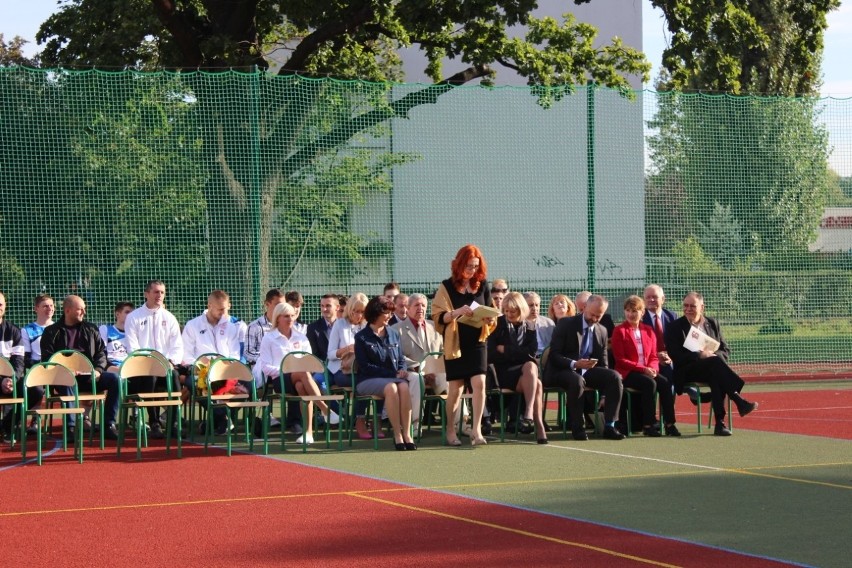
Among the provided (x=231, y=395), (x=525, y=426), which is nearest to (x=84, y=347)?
(x=231, y=395)

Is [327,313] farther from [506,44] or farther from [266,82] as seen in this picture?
[506,44]

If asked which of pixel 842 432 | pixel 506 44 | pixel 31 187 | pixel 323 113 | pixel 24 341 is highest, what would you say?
pixel 506 44

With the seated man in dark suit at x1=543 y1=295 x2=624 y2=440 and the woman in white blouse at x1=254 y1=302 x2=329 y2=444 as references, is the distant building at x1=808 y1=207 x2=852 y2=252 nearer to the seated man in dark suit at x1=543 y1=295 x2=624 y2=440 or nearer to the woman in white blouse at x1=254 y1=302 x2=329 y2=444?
the seated man in dark suit at x1=543 y1=295 x2=624 y2=440

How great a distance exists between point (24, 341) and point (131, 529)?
598 centimetres

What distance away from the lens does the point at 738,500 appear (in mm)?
7715

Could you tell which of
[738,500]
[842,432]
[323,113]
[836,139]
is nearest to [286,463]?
[738,500]

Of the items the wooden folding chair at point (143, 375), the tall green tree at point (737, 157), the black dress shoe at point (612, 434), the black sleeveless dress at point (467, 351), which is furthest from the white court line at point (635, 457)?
the tall green tree at point (737, 157)

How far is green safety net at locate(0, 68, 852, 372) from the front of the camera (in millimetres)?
14180

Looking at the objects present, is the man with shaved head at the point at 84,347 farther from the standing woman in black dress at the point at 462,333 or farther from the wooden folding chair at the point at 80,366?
the standing woman in black dress at the point at 462,333

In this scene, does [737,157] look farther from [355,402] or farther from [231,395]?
[231,395]

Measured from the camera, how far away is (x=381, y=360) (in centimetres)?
1120

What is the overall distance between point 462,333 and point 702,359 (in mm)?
2497

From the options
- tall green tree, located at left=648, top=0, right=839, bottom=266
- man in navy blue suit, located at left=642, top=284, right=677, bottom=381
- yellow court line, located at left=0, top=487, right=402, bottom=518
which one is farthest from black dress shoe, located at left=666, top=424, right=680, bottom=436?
tall green tree, located at left=648, top=0, right=839, bottom=266

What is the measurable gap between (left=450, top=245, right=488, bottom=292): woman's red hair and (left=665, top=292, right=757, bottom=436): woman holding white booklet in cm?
221
